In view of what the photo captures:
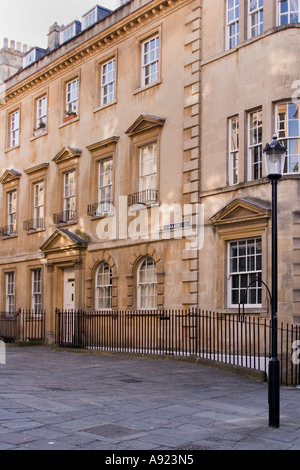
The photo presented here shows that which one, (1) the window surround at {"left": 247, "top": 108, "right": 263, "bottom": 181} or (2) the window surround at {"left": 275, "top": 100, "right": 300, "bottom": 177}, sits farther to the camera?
(1) the window surround at {"left": 247, "top": 108, "right": 263, "bottom": 181}

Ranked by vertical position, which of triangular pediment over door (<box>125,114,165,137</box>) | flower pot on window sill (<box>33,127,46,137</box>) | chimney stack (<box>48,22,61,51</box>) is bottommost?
triangular pediment over door (<box>125,114,165,137</box>)

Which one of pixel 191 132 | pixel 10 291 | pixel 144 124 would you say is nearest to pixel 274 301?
pixel 191 132

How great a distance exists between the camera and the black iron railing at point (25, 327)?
25.1 m

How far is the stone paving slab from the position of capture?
7211 mm

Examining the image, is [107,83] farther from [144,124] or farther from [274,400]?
[274,400]

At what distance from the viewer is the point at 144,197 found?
2028 centimetres

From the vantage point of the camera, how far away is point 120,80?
22312 mm

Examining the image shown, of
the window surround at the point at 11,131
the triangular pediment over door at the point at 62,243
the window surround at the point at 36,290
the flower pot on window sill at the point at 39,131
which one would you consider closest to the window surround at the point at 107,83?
the flower pot on window sill at the point at 39,131

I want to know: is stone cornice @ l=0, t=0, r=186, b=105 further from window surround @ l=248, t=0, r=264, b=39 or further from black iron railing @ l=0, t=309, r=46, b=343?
black iron railing @ l=0, t=309, r=46, b=343

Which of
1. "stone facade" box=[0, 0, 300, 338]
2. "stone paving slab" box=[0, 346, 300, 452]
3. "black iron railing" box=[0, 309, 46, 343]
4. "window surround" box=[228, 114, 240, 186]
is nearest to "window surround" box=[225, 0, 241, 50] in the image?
"stone facade" box=[0, 0, 300, 338]

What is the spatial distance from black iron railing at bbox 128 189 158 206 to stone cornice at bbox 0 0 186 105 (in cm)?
610

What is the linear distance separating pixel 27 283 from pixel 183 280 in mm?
10348

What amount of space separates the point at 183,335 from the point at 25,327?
9.95 metres

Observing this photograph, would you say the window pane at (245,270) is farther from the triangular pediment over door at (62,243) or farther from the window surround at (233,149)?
the triangular pediment over door at (62,243)
